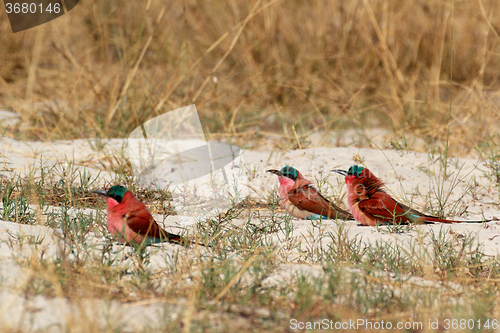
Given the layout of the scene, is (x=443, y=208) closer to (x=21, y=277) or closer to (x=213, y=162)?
(x=213, y=162)

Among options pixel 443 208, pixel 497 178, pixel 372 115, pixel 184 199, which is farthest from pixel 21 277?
pixel 372 115

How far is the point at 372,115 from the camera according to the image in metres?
5.49

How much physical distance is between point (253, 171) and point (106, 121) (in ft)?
4.93

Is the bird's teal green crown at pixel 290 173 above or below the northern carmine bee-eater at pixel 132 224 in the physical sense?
above

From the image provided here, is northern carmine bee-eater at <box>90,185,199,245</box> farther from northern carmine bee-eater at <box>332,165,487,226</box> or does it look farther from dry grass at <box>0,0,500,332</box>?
northern carmine bee-eater at <box>332,165,487,226</box>

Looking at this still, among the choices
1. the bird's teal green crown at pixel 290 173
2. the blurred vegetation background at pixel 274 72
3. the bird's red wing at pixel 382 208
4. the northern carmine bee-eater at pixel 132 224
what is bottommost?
the northern carmine bee-eater at pixel 132 224

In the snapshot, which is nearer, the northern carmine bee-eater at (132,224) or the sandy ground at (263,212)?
the sandy ground at (263,212)

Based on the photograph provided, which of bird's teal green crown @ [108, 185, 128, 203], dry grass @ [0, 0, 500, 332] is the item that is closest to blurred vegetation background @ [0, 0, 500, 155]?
dry grass @ [0, 0, 500, 332]

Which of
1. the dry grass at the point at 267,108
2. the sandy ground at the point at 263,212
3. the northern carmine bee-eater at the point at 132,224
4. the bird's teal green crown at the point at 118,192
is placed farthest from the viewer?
the bird's teal green crown at the point at 118,192

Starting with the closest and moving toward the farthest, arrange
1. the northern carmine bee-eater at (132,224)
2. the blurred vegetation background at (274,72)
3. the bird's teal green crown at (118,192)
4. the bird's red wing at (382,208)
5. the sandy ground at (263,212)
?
the sandy ground at (263,212), the northern carmine bee-eater at (132,224), the bird's teal green crown at (118,192), the bird's red wing at (382,208), the blurred vegetation background at (274,72)

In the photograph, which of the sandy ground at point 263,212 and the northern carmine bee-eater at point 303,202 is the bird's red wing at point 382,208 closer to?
the sandy ground at point 263,212

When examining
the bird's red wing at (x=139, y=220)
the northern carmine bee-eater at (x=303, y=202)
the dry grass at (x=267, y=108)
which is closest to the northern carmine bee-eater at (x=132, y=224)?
the bird's red wing at (x=139, y=220)

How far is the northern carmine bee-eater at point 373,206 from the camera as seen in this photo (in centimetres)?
270

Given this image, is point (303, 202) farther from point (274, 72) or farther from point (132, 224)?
point (274, 72)
